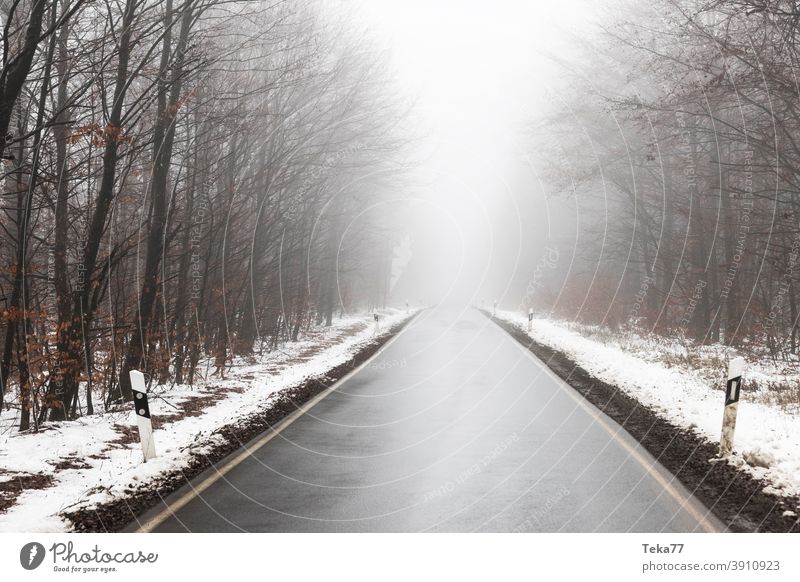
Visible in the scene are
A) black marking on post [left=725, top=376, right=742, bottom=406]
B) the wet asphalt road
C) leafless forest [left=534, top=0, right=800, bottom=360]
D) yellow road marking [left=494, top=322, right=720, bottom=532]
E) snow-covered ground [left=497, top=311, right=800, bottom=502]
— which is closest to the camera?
the wet asphalt road

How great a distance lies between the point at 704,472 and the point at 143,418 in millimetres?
6010

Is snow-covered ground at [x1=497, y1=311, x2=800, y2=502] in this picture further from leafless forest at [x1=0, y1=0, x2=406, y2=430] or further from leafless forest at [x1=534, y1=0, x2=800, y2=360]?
leafless forest at [x1=0, y1=0, x2=406, y2=430]

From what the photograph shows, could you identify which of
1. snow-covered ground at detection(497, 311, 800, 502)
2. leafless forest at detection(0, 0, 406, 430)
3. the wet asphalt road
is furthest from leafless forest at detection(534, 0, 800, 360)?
the wet asphalt road

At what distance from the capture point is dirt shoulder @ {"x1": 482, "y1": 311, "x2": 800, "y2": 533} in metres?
5.56

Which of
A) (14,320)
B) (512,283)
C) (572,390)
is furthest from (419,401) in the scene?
(512,283)

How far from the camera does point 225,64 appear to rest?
14938 mm

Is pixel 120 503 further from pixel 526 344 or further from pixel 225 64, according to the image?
pixel 526 344

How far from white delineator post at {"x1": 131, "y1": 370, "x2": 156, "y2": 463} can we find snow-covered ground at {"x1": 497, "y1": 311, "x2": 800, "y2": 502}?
20.3 ft

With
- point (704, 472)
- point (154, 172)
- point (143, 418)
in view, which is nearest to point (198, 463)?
point (143, 418)

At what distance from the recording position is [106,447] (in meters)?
8.08

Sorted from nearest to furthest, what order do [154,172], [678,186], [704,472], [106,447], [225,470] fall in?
[704,472]
[225,470]
[106,447]
[154,172]
[678,186]

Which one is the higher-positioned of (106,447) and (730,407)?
(730,407)

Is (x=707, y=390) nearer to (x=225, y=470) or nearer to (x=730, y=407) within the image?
(x=730, y=407)

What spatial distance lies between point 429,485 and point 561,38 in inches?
920
